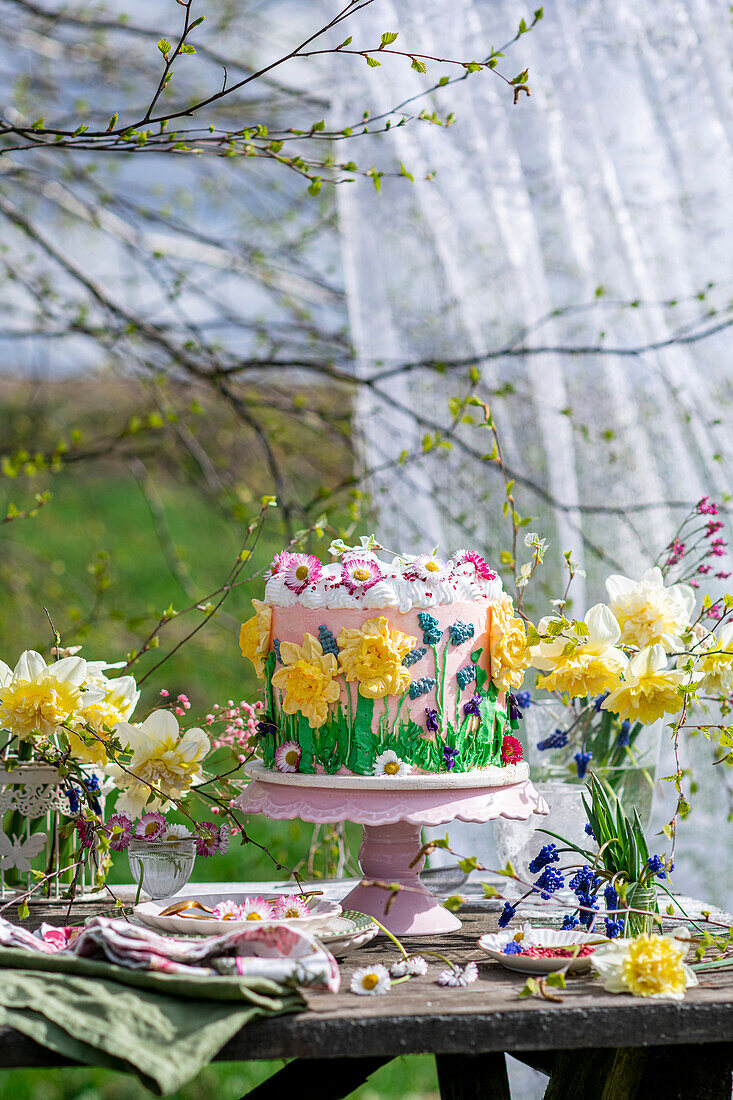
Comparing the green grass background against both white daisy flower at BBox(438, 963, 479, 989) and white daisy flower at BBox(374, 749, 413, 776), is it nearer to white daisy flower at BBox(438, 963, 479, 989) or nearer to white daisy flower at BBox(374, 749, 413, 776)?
Answer: white daisy flower at BBox(374, 749, 413, 776)

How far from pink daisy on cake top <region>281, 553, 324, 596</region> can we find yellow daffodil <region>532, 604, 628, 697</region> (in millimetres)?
286

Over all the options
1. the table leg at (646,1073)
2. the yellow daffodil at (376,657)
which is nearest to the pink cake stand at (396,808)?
the yellow daffodil at (376,657)

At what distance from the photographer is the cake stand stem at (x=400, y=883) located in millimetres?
1304

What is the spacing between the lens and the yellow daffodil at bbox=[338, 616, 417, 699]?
1.24 m

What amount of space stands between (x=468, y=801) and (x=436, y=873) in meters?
0.52

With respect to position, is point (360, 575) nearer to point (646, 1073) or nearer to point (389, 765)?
point (389, 765)

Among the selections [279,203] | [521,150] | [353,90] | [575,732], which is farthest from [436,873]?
[279,203]

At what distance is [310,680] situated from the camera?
1.26 m

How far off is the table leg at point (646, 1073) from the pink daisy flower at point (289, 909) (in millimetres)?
325

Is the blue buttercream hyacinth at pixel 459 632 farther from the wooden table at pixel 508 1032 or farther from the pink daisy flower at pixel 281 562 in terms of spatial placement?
the wooden table at pixel 508 1032

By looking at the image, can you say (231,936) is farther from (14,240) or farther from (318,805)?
(14,240)

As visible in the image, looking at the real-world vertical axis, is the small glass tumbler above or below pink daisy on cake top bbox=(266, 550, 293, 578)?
below

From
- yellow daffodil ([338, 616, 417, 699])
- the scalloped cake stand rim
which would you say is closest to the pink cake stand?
the scalloped cake stand rim

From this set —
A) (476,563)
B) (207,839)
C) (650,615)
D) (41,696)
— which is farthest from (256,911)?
(650,615)
